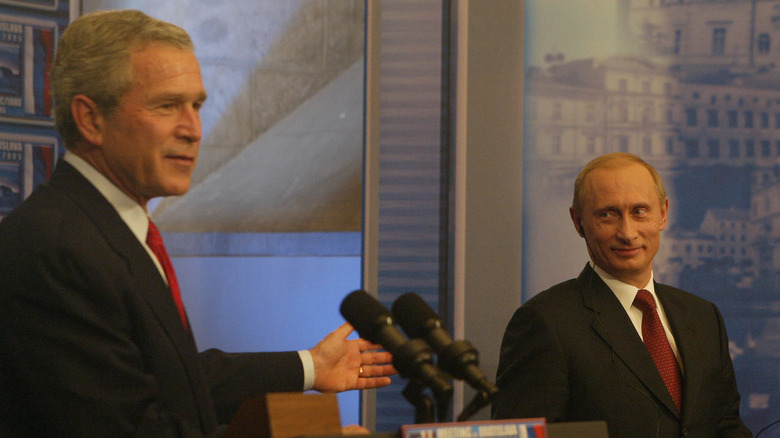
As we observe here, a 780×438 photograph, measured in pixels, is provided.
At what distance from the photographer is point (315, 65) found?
3529 mm

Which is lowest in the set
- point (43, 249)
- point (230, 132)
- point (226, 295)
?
point (226, 295)

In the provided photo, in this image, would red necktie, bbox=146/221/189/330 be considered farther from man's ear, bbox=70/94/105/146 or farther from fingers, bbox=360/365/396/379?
fingers, bbox=360/365/396/379

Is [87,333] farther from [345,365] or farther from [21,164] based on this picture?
[21,164]

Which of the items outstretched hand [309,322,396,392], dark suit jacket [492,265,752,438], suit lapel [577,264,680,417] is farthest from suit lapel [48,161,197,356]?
suit lapel [577,264,680,417]

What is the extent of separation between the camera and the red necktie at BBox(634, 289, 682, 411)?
232 centimetres

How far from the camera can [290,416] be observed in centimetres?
115

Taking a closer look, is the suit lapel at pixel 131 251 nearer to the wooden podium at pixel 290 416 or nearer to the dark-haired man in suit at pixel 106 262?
the dark-haired man in suit at pixel 106 262

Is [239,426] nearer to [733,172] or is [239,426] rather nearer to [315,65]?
[315,65]

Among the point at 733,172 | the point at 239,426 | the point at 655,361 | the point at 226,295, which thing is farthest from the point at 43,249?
the point at 733,172

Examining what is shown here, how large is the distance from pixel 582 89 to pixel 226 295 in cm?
182

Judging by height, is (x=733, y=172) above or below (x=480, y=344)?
above

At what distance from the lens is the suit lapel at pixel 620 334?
227 cm

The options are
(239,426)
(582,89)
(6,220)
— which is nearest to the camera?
(239,426)

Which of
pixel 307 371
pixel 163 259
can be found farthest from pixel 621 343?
pixel 163 259
